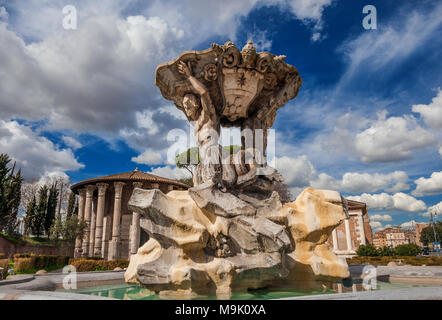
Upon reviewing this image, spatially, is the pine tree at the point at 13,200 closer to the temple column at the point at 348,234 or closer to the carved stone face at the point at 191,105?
the carved stone face at the point at 191,105

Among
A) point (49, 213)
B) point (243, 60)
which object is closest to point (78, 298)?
point (243, 60)

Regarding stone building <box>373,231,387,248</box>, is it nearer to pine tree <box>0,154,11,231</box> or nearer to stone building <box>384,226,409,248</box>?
stone building <box>384,226,409,248</box>

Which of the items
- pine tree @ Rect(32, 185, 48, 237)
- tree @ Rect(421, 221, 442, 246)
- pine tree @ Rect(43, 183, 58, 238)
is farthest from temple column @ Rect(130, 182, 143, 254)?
tree @ Rect(421, 221, 442, 246)

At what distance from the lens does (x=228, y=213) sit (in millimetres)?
5457

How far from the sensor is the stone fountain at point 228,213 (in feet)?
16.6

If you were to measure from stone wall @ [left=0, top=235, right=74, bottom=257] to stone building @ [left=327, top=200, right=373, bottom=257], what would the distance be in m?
28.6

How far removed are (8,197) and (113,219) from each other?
16291 millimetres

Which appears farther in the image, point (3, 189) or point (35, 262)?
point (3, 189)

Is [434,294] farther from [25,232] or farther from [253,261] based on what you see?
[25,232]

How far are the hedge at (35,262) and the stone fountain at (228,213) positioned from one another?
11.0 meters

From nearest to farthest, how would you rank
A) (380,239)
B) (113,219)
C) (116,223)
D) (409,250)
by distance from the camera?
1. (409,250)
2. (116,223)
3. (113,219)
4. (380,239)

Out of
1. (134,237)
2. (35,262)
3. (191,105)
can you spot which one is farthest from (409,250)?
(35,262)

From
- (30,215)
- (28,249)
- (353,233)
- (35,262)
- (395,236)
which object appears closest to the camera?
(35,262)

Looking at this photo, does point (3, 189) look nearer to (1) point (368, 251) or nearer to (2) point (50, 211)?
(2) point (50, 211)
